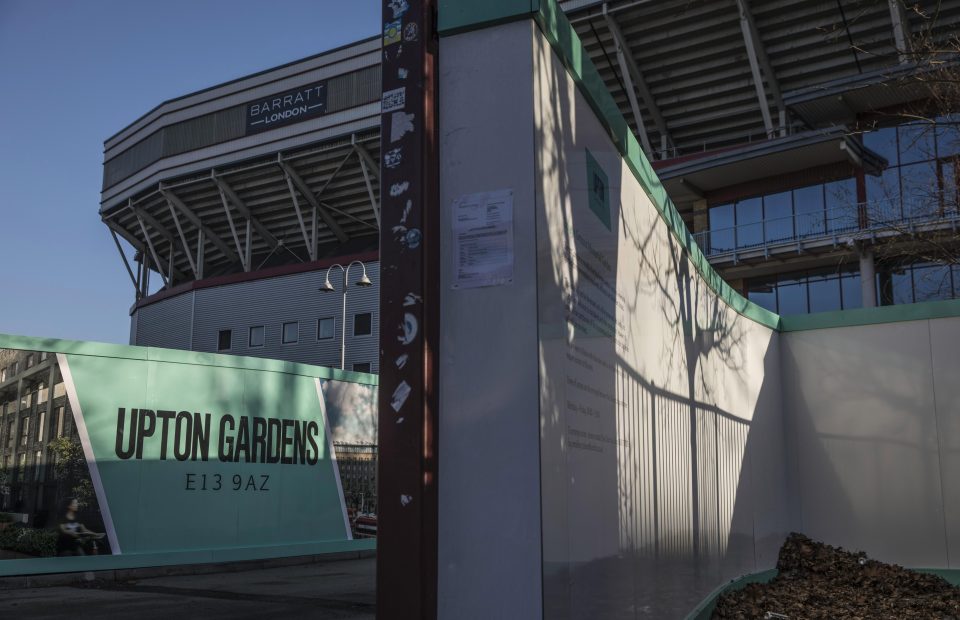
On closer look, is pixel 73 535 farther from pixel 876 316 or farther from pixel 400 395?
pixel 876 316

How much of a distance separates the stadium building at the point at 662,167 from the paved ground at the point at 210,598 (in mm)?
12983

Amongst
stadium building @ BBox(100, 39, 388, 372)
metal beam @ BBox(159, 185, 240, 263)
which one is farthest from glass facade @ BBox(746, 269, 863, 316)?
metal beam @ BBox(159, 185, 240, 263)

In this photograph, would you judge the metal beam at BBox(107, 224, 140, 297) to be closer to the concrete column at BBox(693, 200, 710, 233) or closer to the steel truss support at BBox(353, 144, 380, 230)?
the steel truss support at BBox(353, 144, 380, 230)

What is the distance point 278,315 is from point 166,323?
8852 mm

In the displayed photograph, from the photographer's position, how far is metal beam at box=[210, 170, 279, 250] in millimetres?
42188

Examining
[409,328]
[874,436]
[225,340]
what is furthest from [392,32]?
[225,340]

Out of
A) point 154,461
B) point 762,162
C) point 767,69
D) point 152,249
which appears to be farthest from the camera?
point 152,249

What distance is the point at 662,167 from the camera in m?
31.3

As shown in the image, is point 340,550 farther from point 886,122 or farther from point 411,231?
point 886,122

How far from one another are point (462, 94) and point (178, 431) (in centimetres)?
1097

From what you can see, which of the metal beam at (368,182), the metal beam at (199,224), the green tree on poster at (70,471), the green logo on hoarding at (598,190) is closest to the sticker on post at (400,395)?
the green logo on hoarding at (598,190)

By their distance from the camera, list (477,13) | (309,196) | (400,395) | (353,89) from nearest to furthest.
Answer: (400,395) < (477,13) < (353,89) < (309,196)

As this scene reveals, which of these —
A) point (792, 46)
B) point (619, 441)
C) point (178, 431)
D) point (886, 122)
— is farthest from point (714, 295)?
point (792, 46)

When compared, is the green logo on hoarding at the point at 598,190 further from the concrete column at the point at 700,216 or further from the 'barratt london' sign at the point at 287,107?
the 'barratt london' sign at the point at 287,107
